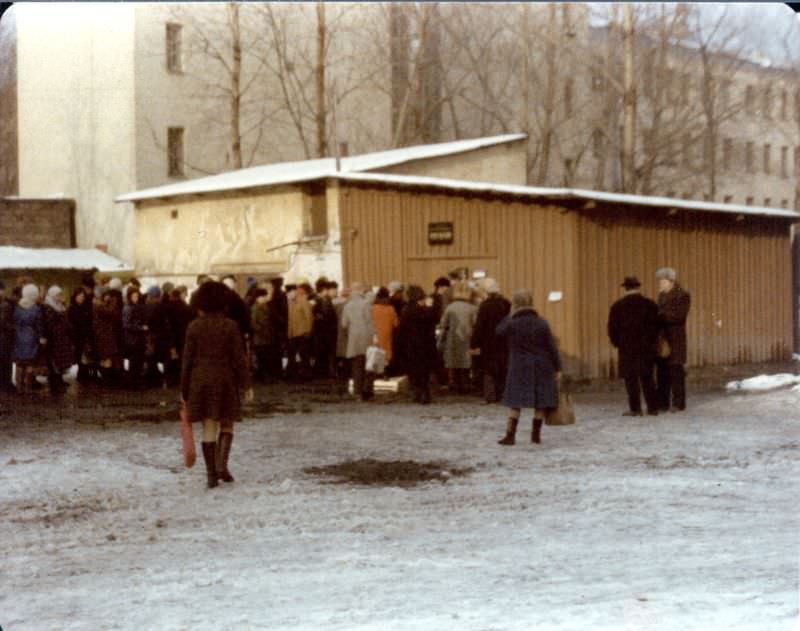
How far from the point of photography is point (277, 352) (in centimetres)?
2386

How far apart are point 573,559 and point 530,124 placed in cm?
4453

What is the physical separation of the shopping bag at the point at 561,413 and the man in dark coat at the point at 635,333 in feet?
6.09

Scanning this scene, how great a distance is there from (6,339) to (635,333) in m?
9.85

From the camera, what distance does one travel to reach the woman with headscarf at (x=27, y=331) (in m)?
21.1

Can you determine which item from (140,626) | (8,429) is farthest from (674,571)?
(8,429)

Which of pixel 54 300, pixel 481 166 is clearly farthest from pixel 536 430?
pixel 481 166

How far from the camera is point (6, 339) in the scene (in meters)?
21.2

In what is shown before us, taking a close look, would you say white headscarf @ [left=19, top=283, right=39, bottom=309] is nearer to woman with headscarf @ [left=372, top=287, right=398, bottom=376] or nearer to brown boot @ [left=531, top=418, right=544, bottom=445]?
woman with headscarf @ [left=372, top=287, right=398, bottom=376]

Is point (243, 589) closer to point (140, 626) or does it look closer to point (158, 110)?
point (140, 626)

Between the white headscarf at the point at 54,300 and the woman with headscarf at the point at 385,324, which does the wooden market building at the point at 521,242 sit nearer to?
the woman with headscarf at the point at 385,324

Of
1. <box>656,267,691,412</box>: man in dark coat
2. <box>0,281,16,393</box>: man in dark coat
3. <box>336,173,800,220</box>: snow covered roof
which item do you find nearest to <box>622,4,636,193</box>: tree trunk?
<box>336,173,800,220</box>: snow covered roof

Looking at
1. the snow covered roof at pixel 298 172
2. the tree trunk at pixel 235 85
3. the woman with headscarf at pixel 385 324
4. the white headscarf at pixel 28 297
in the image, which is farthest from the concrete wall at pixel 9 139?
the woman with headscarf at pixel 385 324

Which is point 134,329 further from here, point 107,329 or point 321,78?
point 321,78

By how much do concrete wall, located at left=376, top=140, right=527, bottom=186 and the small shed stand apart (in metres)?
11.6
